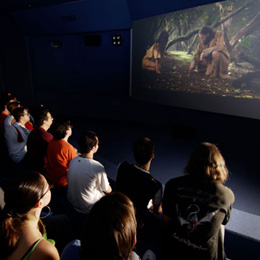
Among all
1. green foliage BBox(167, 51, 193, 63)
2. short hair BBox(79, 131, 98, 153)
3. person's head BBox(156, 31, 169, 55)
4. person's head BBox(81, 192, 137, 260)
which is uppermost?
person's head BBox(156, 31, 169, 55)

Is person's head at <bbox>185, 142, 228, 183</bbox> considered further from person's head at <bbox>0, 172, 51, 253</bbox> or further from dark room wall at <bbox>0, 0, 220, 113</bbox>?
dark room wall at <bbox>0, 0, 220, 113</bbox>

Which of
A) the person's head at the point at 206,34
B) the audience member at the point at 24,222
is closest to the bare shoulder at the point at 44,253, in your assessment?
the audience member at the point at 24,222

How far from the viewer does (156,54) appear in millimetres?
5242

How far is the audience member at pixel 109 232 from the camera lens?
2.45 ft

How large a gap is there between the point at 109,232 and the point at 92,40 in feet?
21.7

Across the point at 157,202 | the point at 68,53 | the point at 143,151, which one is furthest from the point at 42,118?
the point at 68,53

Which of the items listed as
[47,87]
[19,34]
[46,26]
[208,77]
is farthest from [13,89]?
[208,77]

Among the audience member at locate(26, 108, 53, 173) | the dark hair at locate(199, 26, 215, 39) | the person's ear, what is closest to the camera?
the person's ear

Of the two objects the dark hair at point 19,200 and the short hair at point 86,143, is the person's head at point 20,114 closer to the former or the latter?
the short hair at point 86,143

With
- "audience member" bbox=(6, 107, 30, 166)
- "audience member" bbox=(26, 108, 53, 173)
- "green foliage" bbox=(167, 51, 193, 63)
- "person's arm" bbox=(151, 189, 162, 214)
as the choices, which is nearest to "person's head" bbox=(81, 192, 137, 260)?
"person's arm" bbox=(151, 189, 162, 214)

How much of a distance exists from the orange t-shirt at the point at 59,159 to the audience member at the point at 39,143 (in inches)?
9.5

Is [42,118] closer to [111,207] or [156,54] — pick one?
[111,207]

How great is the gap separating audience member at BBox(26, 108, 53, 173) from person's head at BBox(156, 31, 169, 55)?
358cm

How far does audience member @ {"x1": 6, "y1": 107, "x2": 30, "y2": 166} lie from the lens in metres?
2.92
